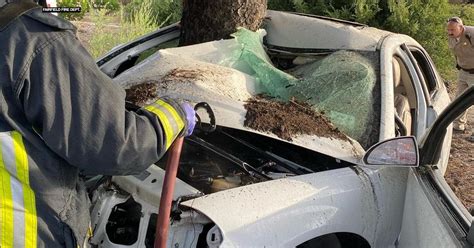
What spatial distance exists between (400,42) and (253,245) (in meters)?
2.28

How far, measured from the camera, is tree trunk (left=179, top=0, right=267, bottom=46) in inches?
175

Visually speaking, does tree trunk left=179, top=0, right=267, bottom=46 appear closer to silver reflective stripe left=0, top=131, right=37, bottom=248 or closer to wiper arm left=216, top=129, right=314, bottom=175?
wiper arm left=216, top=129, right=314, bottom=175

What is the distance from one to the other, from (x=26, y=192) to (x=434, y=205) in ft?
5.06

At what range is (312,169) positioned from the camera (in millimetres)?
2840

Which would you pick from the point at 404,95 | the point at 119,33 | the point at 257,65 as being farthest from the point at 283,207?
the point at 119,33

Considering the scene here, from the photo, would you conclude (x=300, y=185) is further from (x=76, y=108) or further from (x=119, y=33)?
(x=119, y=33)

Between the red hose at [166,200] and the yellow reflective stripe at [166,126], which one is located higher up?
the yellow reflective stripe at [166,126]

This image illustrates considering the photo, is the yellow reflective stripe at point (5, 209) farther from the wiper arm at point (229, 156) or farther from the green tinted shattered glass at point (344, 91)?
the green tinted shattered glass at point (344, 91)

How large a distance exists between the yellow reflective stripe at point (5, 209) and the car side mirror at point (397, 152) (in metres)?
1.55

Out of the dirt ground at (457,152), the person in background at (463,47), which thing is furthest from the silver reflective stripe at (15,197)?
the person in background at (463,47)

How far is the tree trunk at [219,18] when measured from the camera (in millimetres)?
4445

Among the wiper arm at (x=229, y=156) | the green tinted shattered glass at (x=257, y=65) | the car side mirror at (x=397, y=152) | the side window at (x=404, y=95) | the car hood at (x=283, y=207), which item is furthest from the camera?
the side window at (x=404, y=95)

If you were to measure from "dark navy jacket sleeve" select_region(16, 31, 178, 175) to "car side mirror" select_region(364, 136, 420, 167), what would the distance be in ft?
3.96

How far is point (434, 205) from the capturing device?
7.48ft
